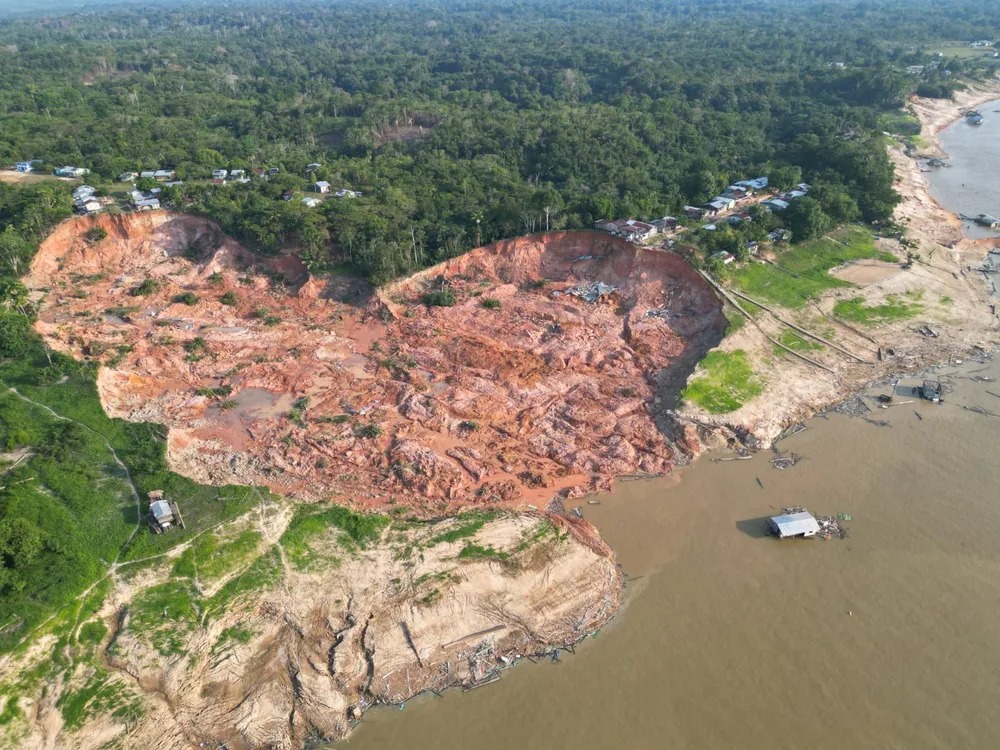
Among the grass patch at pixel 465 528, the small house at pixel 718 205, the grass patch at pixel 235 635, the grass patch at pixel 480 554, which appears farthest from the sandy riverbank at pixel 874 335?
the grass patch at pixel 235 635

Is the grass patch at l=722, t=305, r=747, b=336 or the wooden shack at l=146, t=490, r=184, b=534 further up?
the grass patch at l=722, t=305, r=747, b=336

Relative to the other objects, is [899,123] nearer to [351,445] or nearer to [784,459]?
[784,459]

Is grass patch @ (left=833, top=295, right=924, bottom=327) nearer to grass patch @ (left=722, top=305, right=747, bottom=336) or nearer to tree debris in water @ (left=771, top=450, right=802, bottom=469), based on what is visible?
grass patch @ (left=722, top=305, right=747, bottom=336)

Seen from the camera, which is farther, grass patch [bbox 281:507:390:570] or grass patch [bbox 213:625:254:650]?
grass patch [bbox 281:507:390:570]

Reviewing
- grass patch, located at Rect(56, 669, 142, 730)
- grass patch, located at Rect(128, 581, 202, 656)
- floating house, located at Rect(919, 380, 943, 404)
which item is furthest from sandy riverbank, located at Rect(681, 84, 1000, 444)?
grass patch, located at Rect(56, 669, 142, 730)

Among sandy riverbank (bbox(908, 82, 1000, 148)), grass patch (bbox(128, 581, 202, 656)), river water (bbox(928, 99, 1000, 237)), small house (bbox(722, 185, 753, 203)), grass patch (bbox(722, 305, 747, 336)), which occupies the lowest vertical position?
grass patch (bbox(128, 581, 202, 656))

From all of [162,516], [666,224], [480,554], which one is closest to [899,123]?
[666,224]

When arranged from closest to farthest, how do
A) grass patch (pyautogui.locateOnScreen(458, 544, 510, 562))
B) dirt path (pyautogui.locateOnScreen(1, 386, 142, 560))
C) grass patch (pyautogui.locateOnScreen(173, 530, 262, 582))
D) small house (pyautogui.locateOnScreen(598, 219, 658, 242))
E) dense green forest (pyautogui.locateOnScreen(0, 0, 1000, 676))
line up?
grass patch (pyautogui.locateOnScreen(173, 530, 262, 582)), dirt path (pyautogui.locateOnScreen(1, 386, 142, 560)), grass patch (pyautogui.locateOnScreen(458, 544, 510, 562)), dense green forest (pyautogui.locateOnScreen(0, 0, 1000, 676)), small house (pyautogui.locateOnScreen(598, 219, 658, 242))
